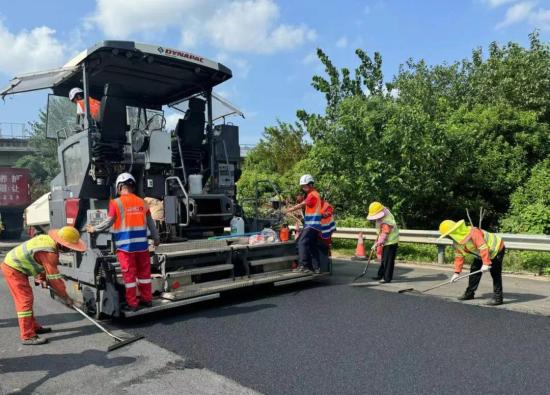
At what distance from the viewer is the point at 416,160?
35.5 feet

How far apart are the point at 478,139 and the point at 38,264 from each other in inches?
426

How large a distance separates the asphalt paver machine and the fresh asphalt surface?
39cm

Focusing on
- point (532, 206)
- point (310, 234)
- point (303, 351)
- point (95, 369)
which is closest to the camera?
point (95, 369)

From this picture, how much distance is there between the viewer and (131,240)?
16.6ft

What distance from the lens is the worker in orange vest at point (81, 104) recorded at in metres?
6.21

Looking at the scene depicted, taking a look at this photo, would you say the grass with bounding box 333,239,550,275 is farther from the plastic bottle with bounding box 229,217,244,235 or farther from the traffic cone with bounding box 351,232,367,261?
the plastic bottle with bounding box 229,217,244,235

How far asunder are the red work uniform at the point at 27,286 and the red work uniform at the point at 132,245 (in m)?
0.62

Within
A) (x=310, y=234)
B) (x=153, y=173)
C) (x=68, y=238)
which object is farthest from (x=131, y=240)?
(x=310, y=234)

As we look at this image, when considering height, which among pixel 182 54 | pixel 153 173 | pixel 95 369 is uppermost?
pixel 182 54

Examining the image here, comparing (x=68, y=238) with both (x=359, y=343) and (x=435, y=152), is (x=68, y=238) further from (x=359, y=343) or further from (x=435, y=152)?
(x=435, y=152)

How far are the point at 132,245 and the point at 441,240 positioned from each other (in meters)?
5.77

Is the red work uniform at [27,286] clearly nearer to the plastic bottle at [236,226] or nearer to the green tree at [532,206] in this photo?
the plastic bottle at [236,226]

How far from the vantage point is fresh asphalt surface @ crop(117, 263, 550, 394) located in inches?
135

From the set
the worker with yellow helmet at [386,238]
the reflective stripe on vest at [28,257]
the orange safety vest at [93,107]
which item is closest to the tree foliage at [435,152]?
the worker with yellow helmet at [386,238]
